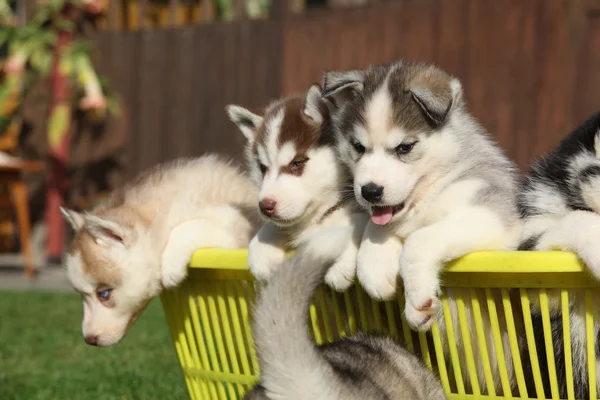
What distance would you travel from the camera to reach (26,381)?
12.1 ft

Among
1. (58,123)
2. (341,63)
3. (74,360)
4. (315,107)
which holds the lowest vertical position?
(74,360)

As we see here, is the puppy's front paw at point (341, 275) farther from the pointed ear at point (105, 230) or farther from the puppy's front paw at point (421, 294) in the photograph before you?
the pointed ear at point (105, 230)

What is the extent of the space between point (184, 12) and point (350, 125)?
689cm

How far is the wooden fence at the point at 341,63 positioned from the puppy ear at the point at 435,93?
1.65m

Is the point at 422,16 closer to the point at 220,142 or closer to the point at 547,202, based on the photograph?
the point at 220,142

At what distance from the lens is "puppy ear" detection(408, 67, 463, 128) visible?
2.39 metres

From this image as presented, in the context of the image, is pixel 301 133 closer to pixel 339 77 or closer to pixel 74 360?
pixel 339 77

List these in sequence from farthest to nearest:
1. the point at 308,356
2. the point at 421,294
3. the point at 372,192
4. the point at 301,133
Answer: the point at 301,133 < the point at 372,192 < the point at 421,294 < the point at 308,356

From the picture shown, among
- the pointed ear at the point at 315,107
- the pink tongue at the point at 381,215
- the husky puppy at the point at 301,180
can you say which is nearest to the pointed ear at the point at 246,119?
the husky puppy at the point at 301,180

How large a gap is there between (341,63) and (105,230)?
417 cm

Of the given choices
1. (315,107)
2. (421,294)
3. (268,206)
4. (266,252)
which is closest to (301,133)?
(315,107)

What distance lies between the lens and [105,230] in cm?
309

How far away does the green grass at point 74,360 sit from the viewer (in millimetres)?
3426

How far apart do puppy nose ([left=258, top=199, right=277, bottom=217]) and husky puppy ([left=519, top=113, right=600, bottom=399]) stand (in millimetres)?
711
